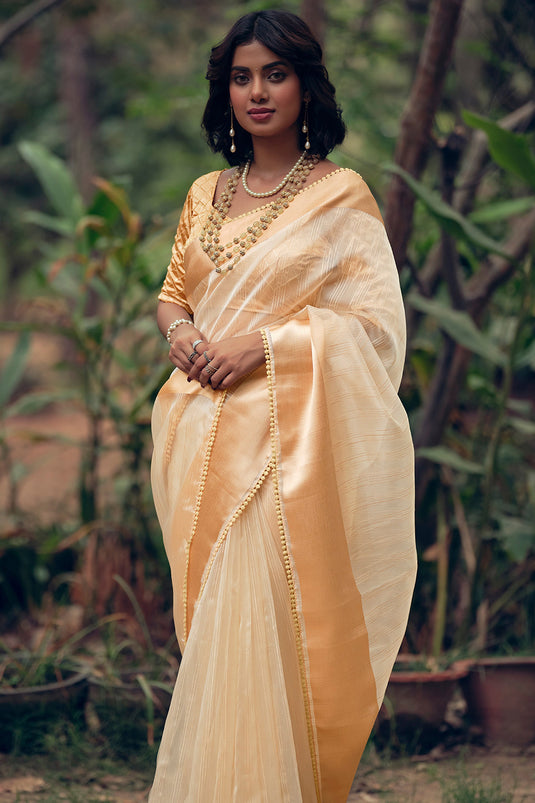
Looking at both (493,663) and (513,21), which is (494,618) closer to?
(493,663)

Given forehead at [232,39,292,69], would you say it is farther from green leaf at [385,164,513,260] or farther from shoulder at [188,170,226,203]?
green leaf at [385,164,513,260]

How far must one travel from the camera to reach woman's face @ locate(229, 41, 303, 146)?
80.0 inches

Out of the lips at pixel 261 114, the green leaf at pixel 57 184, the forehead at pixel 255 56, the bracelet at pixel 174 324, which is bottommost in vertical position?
the bracelet at pixel 174 324

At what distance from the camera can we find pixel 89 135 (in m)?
9.88

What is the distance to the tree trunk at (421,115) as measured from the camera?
3051mm

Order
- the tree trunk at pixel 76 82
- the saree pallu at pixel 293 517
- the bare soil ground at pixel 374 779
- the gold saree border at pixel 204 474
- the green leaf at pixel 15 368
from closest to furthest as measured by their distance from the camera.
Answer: the saree pallu at pixel 293 517 < the gold saree border at pixel 204 474 < the bare soil ground at pixel 374 779 < the green leaf at pixel 15 368 < the tree trunk at pixel 76 82

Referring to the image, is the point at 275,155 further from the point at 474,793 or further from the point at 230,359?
the point at 474,793

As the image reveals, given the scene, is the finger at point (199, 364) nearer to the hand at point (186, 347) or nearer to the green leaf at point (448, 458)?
the hand at point (186, 347)

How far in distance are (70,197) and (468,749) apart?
2730 millimetres

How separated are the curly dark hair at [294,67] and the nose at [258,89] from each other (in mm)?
68

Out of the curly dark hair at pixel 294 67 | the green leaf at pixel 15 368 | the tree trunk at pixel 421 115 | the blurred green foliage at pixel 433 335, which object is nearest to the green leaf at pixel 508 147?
the blurred green foliage at pixel 433 335

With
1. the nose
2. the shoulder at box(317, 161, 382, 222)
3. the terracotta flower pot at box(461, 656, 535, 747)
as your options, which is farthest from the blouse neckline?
the terracotta flower pot at box(461, 656, 535, 747)

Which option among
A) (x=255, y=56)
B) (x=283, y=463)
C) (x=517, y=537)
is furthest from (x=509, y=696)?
(x=255, y=56)

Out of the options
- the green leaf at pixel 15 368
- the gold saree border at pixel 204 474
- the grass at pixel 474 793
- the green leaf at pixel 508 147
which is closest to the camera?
the gold saree border at pixel 204 474
